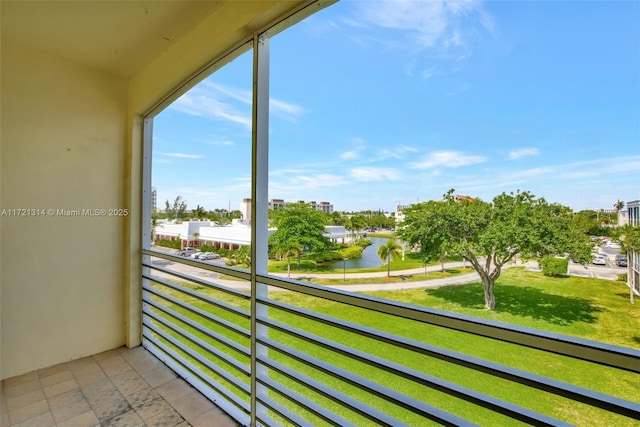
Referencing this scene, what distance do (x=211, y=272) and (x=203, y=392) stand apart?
775mm

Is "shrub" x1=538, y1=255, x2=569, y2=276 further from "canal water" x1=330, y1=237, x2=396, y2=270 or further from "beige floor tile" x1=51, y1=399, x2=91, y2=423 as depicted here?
"beige floor tile" x1=51, y1=399, x2=91, y2=423

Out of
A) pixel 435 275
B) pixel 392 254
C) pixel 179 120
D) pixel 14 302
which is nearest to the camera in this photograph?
pixel 435 275

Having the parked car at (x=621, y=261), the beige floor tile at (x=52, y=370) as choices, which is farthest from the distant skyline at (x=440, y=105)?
the beige floor tile at (x=52, y=370)

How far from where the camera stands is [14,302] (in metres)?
1.84

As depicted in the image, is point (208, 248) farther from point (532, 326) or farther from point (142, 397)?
point (532, 326)

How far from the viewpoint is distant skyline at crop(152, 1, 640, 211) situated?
0.75 m

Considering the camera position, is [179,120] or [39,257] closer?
[39,257]

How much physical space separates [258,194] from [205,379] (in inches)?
50.7

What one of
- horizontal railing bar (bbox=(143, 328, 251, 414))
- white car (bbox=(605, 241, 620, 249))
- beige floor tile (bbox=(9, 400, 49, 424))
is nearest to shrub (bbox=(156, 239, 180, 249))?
horizontal railing bar (bbox=(143, 328, 251, 414))

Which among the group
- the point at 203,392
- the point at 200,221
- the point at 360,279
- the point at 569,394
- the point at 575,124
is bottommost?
the point at 203,392

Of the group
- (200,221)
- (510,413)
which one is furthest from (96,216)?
(510,413)

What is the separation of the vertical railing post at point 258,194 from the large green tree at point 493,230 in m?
0.72

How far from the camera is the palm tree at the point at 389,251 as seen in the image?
131 centimetres

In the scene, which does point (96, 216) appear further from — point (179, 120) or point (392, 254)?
point (392, 254)
